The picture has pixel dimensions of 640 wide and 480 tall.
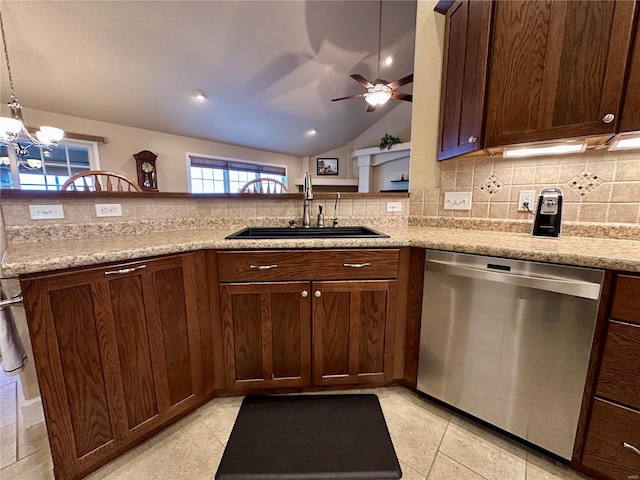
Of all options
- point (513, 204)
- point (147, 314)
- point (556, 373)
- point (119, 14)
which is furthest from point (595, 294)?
point (119, 14)

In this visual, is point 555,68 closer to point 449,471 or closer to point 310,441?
point 449,471

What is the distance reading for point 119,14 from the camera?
8.64 feet

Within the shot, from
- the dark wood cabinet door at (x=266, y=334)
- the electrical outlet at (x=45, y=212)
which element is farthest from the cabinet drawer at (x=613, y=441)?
the electrical outlet at (x=45, y=212)

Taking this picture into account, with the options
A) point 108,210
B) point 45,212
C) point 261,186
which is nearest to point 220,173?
point 261,186

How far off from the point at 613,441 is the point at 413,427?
0.70 metres

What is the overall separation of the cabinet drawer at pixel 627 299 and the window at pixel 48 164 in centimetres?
558

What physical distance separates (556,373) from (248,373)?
1344 mm

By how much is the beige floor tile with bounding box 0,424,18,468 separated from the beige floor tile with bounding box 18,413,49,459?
0.02 m

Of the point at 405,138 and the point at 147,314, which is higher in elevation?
the point at 405,138

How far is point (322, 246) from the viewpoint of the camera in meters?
1.23

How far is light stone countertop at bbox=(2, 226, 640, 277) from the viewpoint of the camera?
2.74 ft

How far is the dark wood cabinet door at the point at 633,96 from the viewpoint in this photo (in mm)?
920

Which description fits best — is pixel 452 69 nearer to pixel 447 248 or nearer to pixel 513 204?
pixel 513 204

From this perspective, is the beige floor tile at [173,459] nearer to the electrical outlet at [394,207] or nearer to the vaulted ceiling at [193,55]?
the electrical outlet at [394,207]
